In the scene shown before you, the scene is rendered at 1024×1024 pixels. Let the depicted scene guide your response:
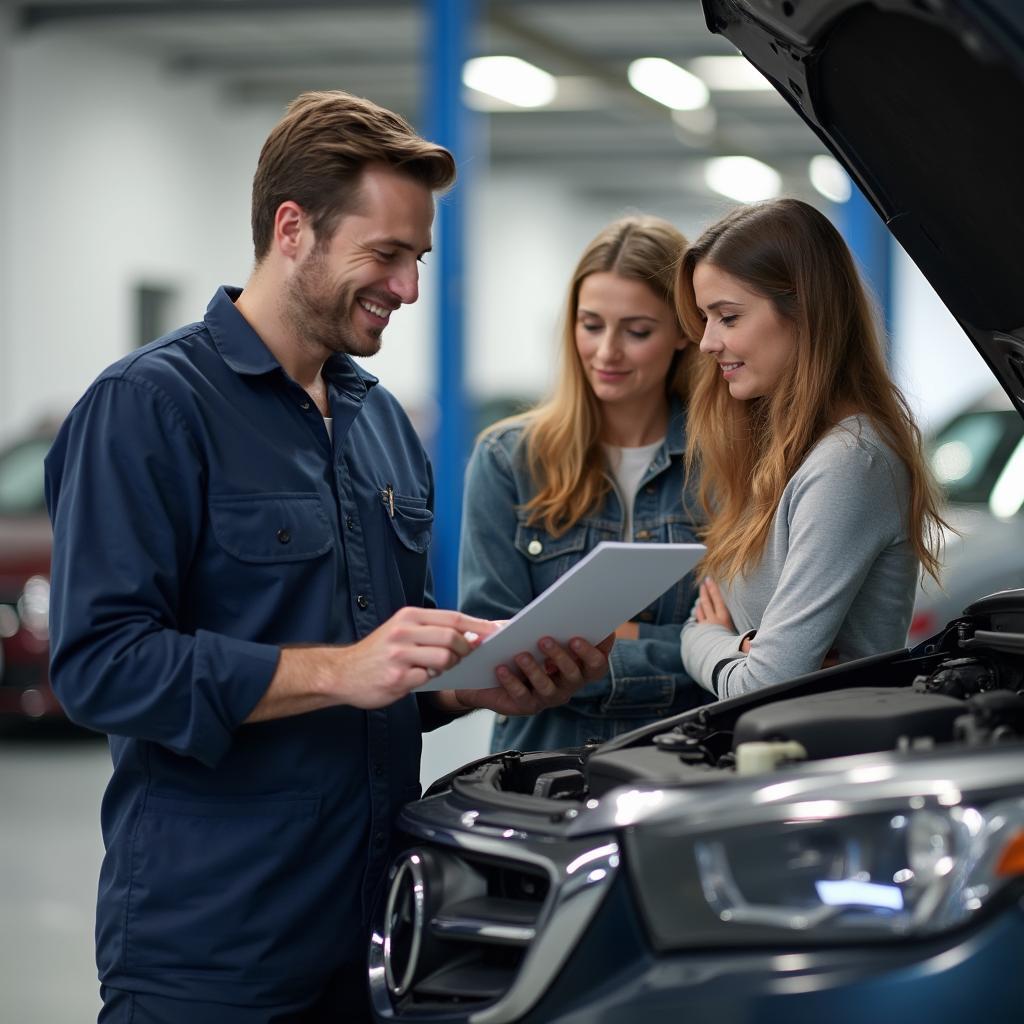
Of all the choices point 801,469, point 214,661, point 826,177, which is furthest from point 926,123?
point 826,177

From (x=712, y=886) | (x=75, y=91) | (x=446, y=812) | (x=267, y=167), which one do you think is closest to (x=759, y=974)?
(x=712, y=886)

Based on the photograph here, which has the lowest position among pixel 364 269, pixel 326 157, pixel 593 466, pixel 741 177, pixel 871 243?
pixel 593 466

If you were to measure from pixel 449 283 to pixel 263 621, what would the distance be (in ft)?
20.4

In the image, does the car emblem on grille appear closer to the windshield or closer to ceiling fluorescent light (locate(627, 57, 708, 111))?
the windshield

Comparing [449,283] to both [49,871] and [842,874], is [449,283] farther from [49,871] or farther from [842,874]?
[842,874]

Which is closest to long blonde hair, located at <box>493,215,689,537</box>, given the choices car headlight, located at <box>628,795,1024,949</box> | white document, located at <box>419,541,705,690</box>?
white document, located at <box>419,541,705,690</box>

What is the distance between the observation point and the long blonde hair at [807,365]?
223 centimetres

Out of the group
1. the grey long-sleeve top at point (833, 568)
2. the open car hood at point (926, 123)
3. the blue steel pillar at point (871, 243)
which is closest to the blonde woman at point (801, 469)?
the grey long-sleeve top at point (833, 568)

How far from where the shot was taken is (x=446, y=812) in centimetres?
188

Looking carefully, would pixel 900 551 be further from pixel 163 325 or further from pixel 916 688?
pixel 163 325

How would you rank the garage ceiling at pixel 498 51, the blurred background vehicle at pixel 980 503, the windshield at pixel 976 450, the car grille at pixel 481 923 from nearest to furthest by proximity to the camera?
the car grille at pixel 481 923 → the blurred background vehicle at pixel 980 503 → the windshield at pixel 976 450 → the garage ceiling at pixel 498 51

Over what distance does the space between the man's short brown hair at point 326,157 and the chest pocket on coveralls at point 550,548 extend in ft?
2.44

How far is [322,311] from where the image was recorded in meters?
2.11

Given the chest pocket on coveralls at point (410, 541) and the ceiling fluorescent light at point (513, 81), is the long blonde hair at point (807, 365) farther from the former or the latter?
the ceiling fluorescent light at point (513, 81)
